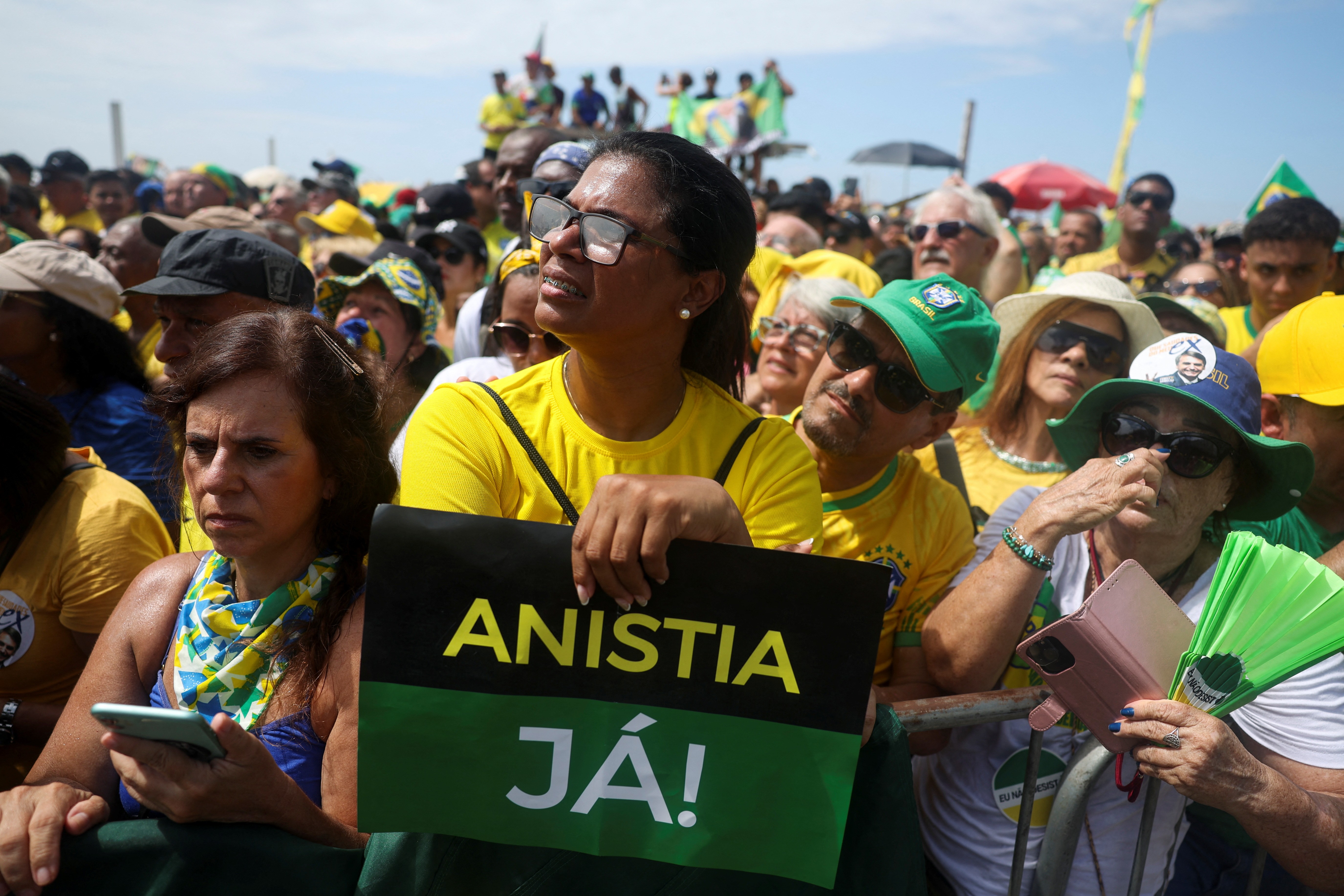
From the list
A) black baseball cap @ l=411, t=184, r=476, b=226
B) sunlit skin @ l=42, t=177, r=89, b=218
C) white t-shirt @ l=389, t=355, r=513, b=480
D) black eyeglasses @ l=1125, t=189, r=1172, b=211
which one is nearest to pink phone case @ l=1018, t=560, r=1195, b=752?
white t-shirt @ l=389, t=355, r=513, b=480

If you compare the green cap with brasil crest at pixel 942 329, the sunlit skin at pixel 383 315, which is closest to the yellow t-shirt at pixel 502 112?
the sunlit skin at pixel 383 315

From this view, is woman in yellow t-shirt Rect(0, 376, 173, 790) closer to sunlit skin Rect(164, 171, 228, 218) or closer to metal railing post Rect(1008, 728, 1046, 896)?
metal railing post Rect(1008, 728, 1046, 896)

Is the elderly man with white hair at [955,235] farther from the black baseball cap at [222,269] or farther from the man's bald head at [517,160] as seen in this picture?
the black baseball cap at [222,269]

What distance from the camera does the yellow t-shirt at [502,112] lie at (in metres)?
11.4

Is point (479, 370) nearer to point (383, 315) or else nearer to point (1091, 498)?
point (383, 315)

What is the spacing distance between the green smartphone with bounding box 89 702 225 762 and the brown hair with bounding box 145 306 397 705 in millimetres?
372

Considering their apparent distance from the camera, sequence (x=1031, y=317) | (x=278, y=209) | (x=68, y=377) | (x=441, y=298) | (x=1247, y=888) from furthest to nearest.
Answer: (x=278, y=209) → (x=441, y=298) → (x=1031, y=317) → (x=68, y=377) → (x=1247, y=888)

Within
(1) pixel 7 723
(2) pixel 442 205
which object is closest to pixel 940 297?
(1) pixel 7 723

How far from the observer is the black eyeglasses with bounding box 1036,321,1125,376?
3.37 m

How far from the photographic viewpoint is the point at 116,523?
238cm

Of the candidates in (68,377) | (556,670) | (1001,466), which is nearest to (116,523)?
(68,377)

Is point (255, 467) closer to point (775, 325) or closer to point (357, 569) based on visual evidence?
point (357, 569)

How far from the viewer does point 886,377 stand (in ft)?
8.48

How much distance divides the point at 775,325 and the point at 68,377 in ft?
8.92
